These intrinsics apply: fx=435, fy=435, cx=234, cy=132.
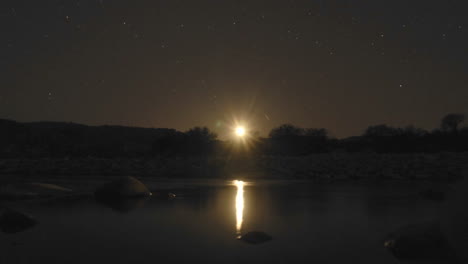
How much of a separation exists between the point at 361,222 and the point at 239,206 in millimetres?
2921

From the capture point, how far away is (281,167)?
23859 millimetres

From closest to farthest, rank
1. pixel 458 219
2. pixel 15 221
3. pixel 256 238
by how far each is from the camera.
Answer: pixel 458 219
pixel 256 238
pixel 15 221

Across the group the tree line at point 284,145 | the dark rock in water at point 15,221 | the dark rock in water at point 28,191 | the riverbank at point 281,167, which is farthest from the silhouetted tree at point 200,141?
the dark rock in water at point 15,221

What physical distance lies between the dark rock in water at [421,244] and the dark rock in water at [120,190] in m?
7.00

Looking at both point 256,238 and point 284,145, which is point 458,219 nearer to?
point 256,238

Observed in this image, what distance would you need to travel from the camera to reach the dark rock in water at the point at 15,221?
635cm

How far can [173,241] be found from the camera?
584cm

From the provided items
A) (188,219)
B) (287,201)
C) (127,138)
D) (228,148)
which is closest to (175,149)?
(228,148)

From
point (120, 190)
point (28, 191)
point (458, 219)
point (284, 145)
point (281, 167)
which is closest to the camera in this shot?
point (458, 219)

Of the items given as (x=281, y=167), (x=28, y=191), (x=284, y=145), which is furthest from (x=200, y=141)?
(x=28, y=191)

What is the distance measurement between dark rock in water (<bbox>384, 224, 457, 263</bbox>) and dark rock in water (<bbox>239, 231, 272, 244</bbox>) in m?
1.58

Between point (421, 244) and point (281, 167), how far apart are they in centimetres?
1867

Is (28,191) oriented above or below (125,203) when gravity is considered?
above

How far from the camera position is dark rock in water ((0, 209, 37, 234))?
635 cm
